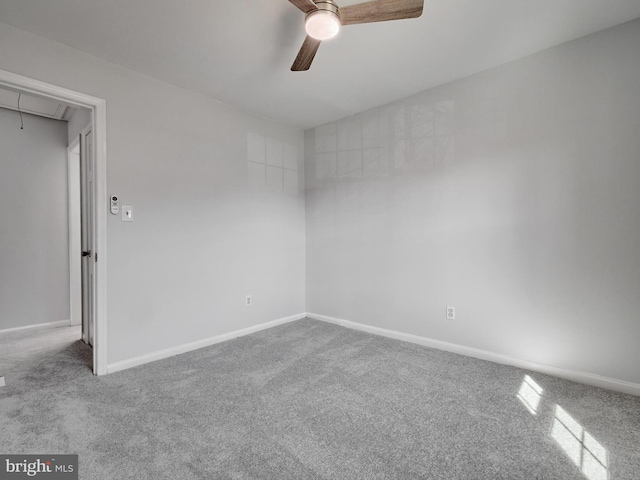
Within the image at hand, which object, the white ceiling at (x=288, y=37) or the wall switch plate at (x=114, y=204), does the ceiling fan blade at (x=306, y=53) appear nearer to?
the white ceiling at (x=288, y=37)

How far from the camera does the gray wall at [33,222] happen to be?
3.46 metres

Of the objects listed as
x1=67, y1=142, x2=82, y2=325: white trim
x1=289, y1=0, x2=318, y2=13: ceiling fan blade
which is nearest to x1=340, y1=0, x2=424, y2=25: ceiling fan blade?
x1=289, y1=0, x2=318, y2=13: ceiling fan blade

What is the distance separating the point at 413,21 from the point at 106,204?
2.62 m

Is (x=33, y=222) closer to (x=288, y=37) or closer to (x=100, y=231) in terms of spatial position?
(x=100, y=231)

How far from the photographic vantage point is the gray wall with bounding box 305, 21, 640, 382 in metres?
2.14

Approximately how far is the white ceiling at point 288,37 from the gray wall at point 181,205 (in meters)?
0.21

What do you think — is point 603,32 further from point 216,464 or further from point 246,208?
point 216,464

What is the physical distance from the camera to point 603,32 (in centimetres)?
217

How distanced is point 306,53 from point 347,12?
1.36 ft

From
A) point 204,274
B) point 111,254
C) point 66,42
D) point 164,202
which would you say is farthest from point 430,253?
point 66,42

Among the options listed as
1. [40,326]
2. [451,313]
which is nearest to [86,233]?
[40,326]

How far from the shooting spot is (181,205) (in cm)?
294

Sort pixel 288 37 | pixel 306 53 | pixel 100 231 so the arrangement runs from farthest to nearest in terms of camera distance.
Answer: pixel 100 231, pixel 288 37, pixel 306 53

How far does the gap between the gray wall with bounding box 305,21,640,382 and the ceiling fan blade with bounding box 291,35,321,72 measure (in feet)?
4.64
